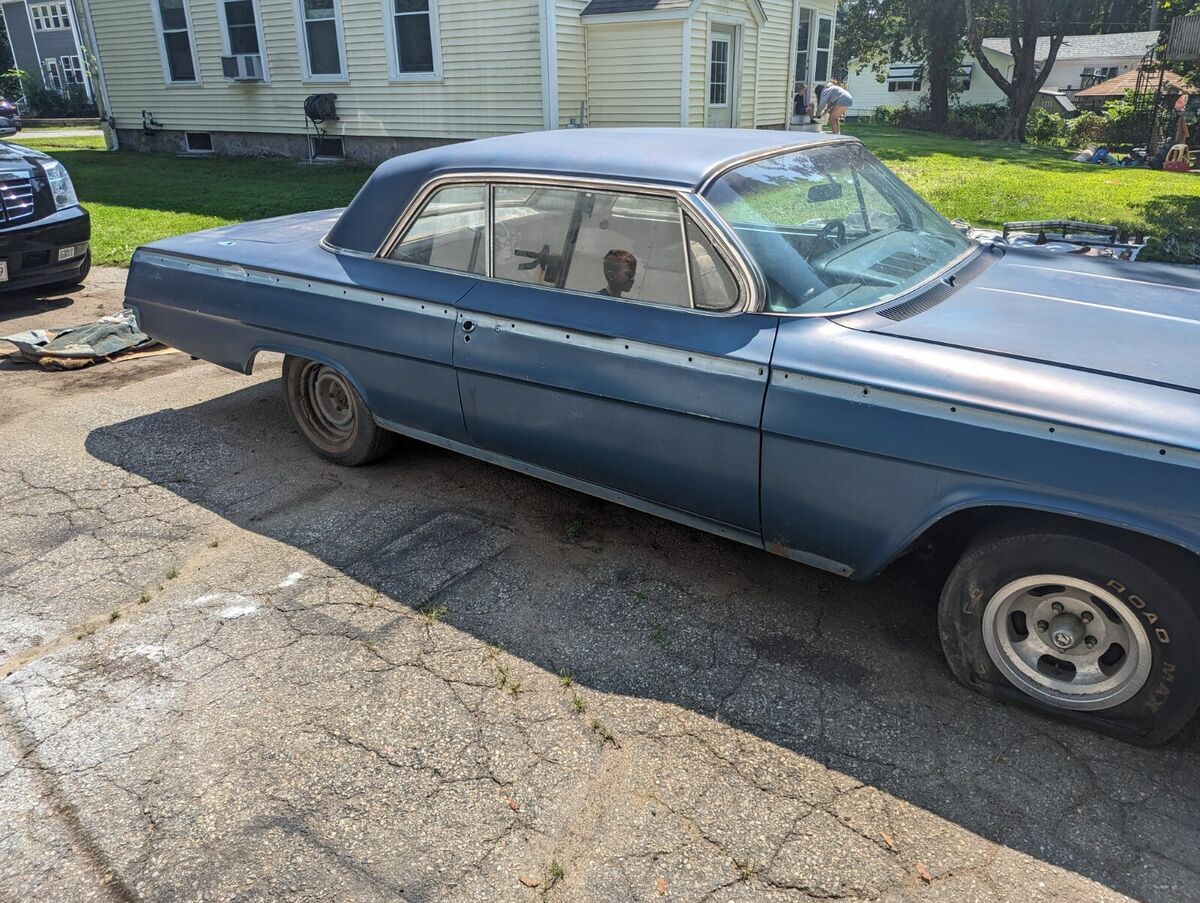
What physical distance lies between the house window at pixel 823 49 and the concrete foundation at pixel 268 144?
32.9ft

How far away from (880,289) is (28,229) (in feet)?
23.1

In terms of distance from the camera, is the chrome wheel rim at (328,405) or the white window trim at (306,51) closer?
the chrome wheel rim at (328,405)

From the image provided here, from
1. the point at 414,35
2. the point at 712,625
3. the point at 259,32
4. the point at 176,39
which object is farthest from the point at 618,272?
the point at 176,39

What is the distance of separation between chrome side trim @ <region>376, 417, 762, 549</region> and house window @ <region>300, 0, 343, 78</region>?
13.9 m

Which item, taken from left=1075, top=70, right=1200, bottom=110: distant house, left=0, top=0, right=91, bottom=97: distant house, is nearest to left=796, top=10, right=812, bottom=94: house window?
left=1075, top=70, right=1200, bottom=110: distant house

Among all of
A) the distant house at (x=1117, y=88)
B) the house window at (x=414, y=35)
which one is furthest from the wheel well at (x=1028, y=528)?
the distant house at (x=1117, y=88)

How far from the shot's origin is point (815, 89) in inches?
818

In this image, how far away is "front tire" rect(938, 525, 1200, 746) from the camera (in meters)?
2.51

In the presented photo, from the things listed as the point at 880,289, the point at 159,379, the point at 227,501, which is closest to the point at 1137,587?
the point at 880,289

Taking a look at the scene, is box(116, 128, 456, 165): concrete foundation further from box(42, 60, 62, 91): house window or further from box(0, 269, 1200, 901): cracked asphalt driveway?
box(42, 60, 62, 91): house window

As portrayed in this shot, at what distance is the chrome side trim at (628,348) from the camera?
3.02m

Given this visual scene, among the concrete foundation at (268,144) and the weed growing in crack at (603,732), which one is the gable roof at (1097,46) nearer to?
the concrete foundation at (268,144)

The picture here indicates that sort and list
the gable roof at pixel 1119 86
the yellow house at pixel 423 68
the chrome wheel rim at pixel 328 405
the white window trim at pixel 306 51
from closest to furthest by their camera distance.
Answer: the chrome wheel rim at pixel 328 405, the yellow house at pixel 423 68, the white window trim at pixel 306 51, the gable roof at pixel 1119 86

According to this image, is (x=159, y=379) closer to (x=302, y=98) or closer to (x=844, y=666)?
(x=844, y=666)
